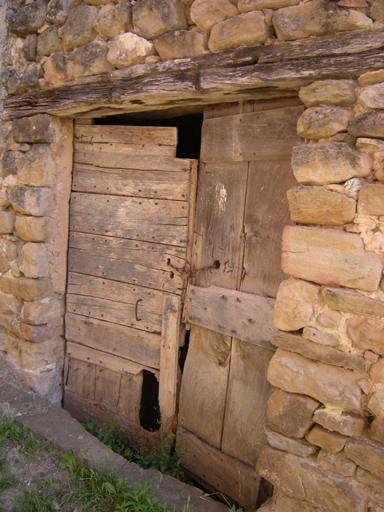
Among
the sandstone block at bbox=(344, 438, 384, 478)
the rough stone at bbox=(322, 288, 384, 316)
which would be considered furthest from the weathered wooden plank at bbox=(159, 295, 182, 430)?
the sandstone block at bbox=(344, 438, 384, 478)

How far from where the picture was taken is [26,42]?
9.80ft

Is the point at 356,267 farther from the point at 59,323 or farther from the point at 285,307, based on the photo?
the point at 59,323

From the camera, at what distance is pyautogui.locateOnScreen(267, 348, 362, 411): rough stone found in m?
1.75

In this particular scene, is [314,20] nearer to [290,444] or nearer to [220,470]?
[290,444]

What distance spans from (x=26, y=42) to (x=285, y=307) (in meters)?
2.60

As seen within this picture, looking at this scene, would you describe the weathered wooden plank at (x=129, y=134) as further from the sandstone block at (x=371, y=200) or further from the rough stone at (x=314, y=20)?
the sandstone block at (x=371, y=200)

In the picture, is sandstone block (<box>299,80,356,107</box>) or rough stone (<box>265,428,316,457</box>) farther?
rough stone (<box>265,428,316,457</box>)

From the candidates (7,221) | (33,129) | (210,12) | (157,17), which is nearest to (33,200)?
(7,221)

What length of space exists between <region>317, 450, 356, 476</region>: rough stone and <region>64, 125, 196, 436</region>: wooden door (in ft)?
4.00

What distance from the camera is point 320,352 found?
182 centimetres

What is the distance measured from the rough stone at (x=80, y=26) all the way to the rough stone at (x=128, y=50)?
22cm

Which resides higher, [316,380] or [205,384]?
[316,380]

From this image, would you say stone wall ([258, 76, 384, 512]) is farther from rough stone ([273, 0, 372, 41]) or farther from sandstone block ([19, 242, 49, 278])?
sandstone block ([19, 242, 49, 278])

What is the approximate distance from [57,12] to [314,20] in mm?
1802
